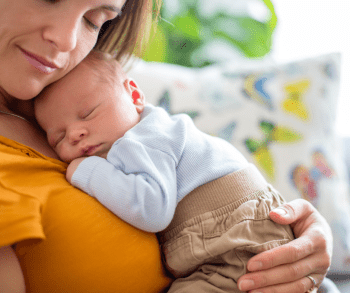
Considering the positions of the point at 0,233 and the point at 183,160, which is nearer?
the point at 0,233

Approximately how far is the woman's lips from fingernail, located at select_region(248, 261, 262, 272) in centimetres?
67

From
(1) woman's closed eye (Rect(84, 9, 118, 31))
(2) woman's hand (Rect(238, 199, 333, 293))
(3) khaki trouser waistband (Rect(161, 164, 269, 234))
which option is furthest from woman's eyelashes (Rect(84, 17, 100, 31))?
(2) woman's hand (Rect(238, 199, 333, 293))

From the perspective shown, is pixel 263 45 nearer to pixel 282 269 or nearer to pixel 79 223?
pixel 282 269

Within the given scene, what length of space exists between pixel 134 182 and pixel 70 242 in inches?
7.3

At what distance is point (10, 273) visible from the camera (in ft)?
2.24

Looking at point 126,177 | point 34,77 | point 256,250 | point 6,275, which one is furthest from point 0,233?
point 256,250

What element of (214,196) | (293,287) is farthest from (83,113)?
(293,287)

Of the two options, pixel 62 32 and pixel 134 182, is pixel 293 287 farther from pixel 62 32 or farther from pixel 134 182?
pixel 62 32

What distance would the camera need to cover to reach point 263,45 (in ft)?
6.59

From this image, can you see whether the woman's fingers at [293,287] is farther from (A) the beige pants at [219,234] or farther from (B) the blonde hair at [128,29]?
(B) the blonde hair at [128,29]

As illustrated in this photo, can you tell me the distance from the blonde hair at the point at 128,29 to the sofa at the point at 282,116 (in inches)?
3.3

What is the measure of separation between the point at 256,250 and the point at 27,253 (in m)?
0.52

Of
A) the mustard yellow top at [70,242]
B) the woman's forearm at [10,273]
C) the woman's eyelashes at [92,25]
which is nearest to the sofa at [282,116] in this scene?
the woman's eyelashes at [92,25]

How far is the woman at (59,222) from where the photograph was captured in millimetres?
705
